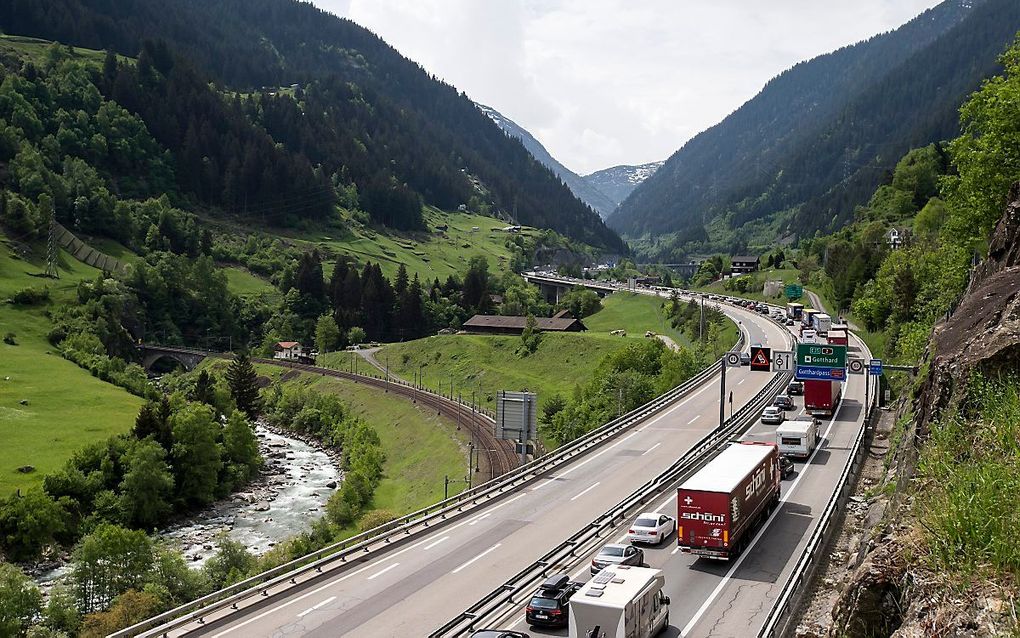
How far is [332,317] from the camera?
579 feet

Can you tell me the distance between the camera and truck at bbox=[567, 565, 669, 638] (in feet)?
73.0

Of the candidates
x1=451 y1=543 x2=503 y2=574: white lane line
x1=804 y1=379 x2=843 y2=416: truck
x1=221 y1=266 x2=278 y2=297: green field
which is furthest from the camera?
x1=221 y1=266 x2=278 y2=297: green field

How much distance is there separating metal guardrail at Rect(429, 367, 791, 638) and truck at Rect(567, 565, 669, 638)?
4341 mm

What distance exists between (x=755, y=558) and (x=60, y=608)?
4250 centimetres

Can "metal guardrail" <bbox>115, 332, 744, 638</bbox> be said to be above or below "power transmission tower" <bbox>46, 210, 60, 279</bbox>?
below

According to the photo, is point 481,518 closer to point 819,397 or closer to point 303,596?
point 303,596

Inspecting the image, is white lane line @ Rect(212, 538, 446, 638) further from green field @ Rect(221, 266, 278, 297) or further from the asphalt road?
green field @ Rect(221, 266, 278, 297)

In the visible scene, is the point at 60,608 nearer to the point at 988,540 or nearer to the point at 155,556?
the point at 155,556

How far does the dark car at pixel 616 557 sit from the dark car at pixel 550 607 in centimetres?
345

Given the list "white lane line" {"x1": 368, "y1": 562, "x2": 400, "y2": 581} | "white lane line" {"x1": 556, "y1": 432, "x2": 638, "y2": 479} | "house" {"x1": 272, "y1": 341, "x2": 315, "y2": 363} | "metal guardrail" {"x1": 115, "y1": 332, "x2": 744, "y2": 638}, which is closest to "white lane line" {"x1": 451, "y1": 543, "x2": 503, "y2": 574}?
"white lane line" {"x1": 368, "y1": 562, "x2": 400, "y2": 581}

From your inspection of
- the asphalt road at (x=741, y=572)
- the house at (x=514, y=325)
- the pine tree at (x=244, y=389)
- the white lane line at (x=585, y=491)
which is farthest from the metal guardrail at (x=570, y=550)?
the house at (x=514, y=325)

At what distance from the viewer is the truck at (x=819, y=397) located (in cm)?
6275

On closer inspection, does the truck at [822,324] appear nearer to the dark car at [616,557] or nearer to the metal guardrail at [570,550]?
the metal guardrail at [570,550]

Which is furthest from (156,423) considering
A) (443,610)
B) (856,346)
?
(856,346)
